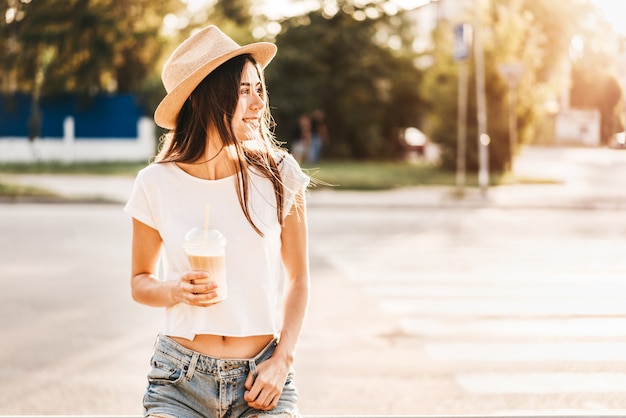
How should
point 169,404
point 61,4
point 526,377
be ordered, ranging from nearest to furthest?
point 169,404, point 526,377, point 61,4

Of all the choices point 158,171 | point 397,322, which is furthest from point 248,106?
point 397,322

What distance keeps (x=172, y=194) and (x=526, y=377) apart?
366 cm

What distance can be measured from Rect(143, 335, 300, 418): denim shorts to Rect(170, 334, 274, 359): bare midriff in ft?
0.05

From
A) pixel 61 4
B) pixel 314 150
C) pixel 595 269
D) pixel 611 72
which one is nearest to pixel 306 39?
pixel 314 150

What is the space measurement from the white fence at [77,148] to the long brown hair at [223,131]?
25093 millimetres

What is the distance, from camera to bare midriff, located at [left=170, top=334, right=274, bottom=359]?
253 cm

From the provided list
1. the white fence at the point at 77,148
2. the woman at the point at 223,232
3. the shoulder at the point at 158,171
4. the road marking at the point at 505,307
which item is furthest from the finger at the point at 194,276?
the white fence at the point at 77,148

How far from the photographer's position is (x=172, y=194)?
2.58 meters

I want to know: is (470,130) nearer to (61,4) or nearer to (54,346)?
(61,4)

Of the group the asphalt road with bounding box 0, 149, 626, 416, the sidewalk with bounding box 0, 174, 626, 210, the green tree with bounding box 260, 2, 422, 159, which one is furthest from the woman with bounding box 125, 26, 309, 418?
the green tree with bounding box 260, 2, 422, 159

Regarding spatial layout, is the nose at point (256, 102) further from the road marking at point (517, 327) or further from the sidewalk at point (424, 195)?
the sidewalk at point (424, 195)

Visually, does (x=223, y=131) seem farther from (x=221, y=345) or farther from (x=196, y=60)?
(x=221, y=345)

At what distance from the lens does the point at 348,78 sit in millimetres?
34312

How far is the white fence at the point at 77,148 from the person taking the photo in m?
27.2
